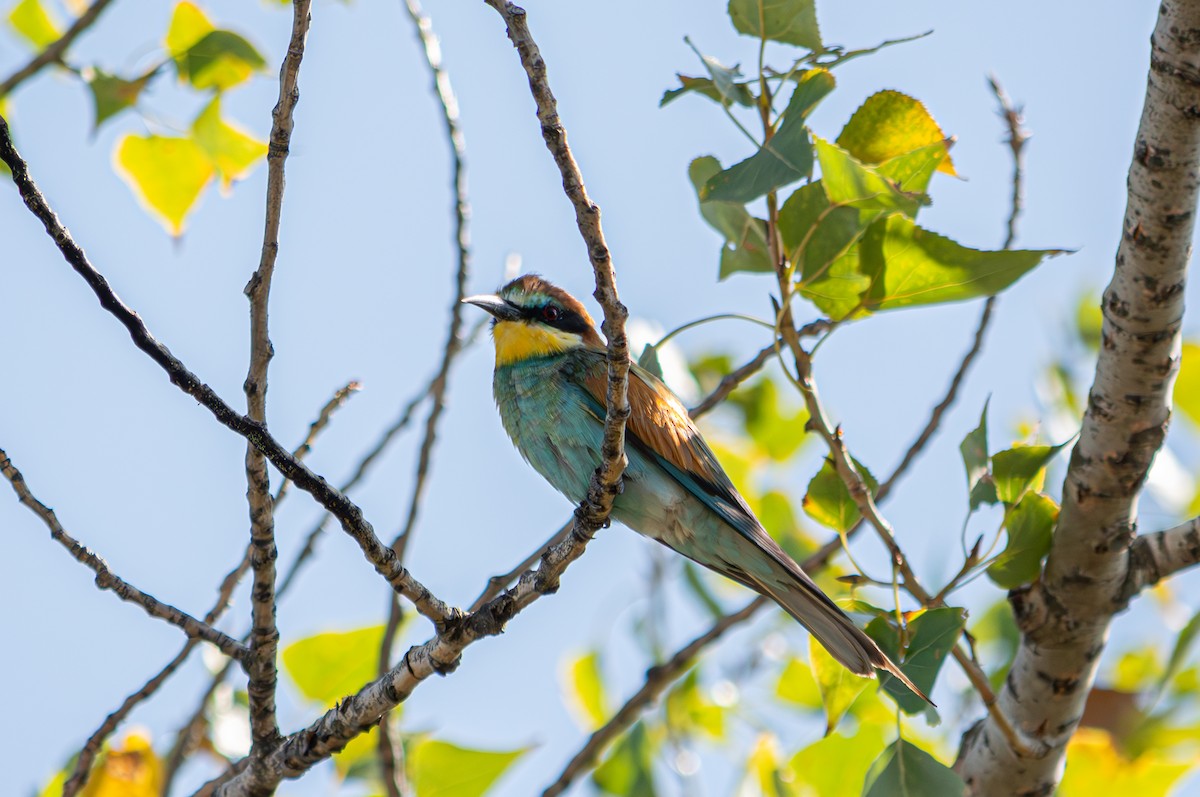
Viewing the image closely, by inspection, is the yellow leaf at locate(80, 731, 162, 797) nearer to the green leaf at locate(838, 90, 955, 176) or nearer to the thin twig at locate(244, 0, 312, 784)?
the thin twig at locate(244, 0, 312, 784)

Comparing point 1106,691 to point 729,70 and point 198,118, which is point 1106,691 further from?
point 198,118

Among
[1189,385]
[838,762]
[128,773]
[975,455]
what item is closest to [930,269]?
[975,455]

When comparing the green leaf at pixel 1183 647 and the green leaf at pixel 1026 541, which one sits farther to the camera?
the green leaf at pixel 1183 647

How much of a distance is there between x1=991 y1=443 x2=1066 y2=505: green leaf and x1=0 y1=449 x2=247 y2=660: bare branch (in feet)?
5.07

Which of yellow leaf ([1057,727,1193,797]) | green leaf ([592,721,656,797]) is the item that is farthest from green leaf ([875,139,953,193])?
green leaf ([592,721,656,797])

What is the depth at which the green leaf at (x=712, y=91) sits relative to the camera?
243 cm

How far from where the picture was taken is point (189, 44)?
3170 millimetres

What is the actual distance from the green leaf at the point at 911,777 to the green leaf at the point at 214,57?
7.09 feet

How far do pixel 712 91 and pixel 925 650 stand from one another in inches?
46.1

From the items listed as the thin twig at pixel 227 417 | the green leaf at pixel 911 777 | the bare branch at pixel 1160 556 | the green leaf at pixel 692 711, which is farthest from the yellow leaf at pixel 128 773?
the bare branch at pixel 1160 556

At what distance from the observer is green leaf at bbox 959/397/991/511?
262 cm

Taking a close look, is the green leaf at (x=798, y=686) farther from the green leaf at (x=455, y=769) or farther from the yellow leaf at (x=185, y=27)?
the yellow leaf at (x=185, y=27)

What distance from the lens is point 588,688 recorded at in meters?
3.70

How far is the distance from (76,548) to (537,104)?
3.61 feet
